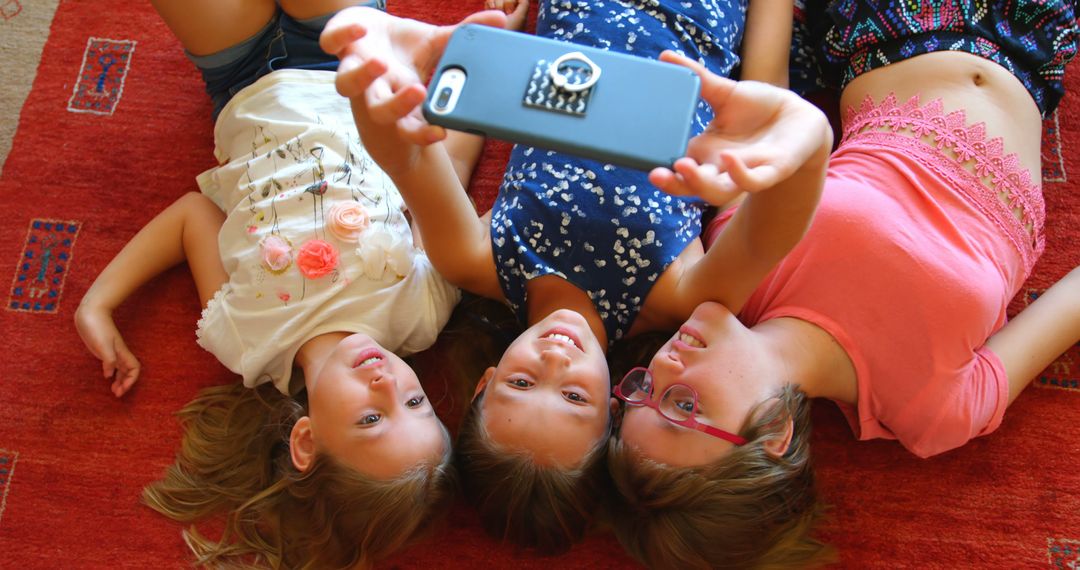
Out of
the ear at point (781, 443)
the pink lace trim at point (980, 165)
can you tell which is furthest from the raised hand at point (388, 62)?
the pink lace trim at point (980, 165)

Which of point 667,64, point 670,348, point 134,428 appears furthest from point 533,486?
point 134,428

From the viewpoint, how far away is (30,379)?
1.07 metres

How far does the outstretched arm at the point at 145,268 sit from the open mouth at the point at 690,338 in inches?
23.0

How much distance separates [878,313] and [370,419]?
583mm

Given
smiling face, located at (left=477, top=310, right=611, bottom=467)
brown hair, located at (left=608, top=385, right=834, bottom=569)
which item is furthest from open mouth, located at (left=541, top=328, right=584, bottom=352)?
brown hair, located at (left=608, top=385, right=834, bottom=569)

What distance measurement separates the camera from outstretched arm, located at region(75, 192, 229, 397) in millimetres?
1057

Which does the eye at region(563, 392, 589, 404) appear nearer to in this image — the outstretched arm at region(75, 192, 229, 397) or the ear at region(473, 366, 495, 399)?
the ear at region(473, 366, 495, 399)

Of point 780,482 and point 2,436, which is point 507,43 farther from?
point 2,436

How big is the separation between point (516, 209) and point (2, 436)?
2.35 ft

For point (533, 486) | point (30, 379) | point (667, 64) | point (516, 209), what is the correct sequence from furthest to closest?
point (30, 379)
point (516, 209)
point (533, 486)
point (667, 64)

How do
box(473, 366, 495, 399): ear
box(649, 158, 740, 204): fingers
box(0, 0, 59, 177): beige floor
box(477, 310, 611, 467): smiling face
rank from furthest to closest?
box(0, 0, 59, 177): beige floor < box(473, 366, 495, 399): ear < box(477, 310, 611, 467): smiling face < box(649, 158, 740, 204): fingers

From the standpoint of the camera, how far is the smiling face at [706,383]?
2.79 feet

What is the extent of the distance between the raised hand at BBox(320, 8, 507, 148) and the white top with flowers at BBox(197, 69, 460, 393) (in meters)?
0.26

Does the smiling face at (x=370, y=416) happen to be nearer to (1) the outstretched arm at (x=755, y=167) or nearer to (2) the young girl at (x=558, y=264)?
(2) the young girl at (x=558, y=264)
